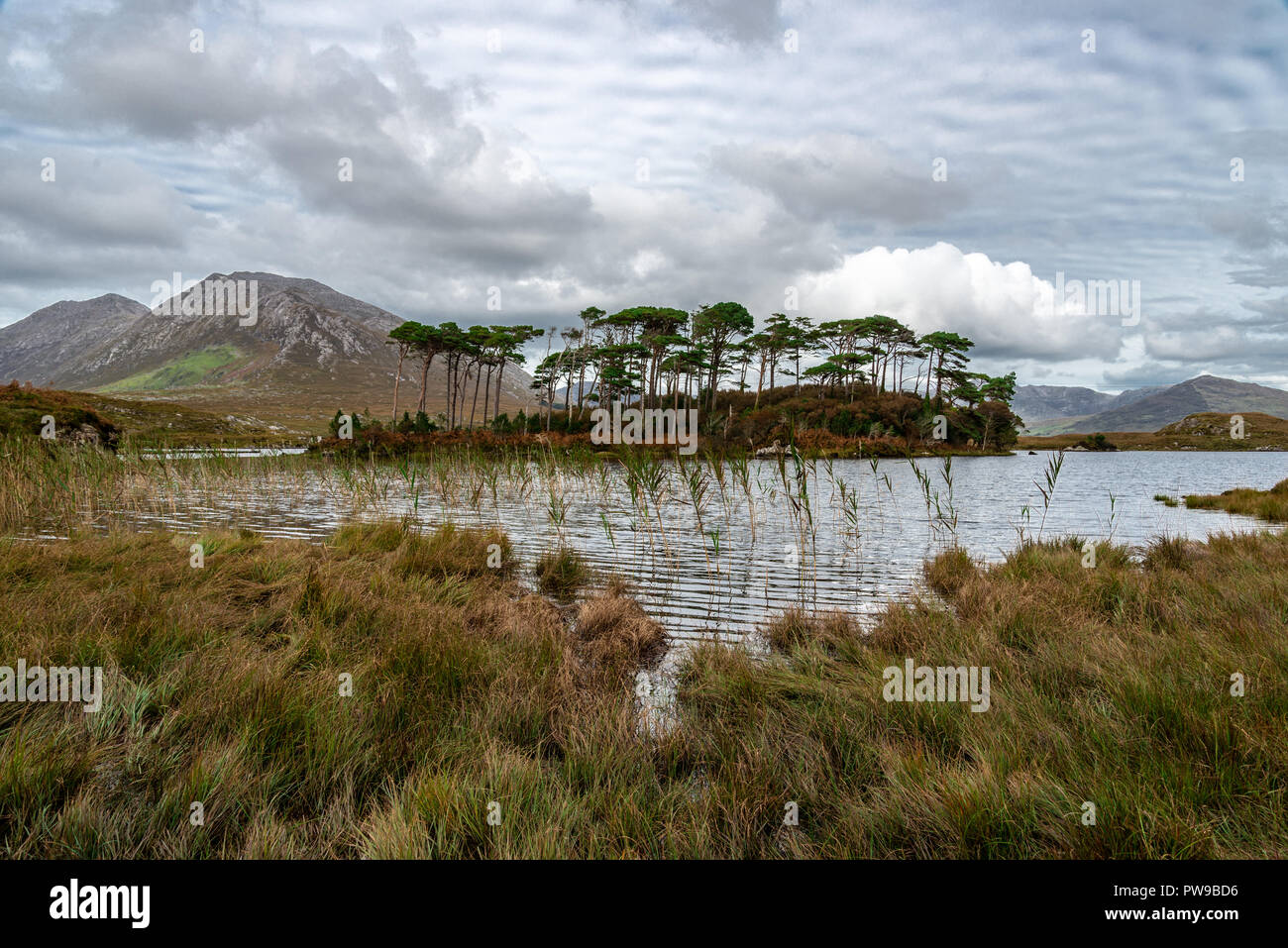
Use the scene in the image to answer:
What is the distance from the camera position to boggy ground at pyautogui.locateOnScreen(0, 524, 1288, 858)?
96.9 inches

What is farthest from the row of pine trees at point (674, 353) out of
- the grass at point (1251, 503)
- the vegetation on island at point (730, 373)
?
the grass at point (1251, 503)

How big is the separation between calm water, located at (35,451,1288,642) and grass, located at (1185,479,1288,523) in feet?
2.55

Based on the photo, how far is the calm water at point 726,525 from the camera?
795 centimetres

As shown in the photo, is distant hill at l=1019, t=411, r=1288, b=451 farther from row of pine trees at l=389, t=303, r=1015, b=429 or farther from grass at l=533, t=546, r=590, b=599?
grass at l=533, t=546, r=590, b=599

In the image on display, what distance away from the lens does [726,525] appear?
540 inches

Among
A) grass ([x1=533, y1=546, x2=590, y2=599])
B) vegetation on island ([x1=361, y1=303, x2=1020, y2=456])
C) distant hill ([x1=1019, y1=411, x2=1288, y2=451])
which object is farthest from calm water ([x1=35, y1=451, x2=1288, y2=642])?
distant hill ([x1=1019, y1=411, x2=1288, y2=451])

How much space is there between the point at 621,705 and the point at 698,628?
2.53 meters

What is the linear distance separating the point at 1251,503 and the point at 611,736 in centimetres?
2289

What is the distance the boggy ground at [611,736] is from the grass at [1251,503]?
14.3m

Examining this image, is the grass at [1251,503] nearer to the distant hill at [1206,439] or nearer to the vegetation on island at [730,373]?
the vegetation on island at [730,373]

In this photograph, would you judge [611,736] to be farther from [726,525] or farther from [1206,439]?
[1206,439]
